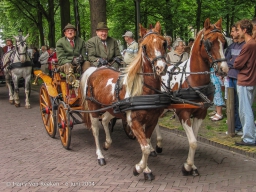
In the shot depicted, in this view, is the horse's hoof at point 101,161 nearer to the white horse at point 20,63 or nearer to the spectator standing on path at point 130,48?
the spectator standing on path at point 130,48

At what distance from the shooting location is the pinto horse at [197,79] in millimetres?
4555

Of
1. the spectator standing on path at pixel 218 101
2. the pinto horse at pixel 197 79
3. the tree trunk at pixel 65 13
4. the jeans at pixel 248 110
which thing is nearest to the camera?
the pinto horse at pixel 197 79

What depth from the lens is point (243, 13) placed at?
1627 centimetres

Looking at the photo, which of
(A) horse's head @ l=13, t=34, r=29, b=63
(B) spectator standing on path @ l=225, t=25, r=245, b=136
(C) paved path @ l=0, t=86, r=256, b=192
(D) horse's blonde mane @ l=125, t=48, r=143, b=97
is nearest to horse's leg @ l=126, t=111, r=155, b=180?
(C) paved path @ l=0, t=86, r=256, b=192

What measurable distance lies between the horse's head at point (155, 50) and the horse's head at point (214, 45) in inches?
28.0

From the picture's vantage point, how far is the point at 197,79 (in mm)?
4875

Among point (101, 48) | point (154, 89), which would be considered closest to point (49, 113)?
point (101, 48)

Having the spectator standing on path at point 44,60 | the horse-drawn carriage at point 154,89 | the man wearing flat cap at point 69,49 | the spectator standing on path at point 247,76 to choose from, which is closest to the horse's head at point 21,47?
the man wearing flat cap at point 69,49

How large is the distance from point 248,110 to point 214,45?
1943 mm

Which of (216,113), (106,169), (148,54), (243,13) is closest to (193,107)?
(148,54)

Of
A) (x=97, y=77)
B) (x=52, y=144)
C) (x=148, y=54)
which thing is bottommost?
(x=52, y=144)

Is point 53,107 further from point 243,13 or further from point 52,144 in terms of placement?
point 243,13

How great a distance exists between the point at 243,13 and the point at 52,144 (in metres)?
13.0

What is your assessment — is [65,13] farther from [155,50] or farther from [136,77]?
[155,50]
